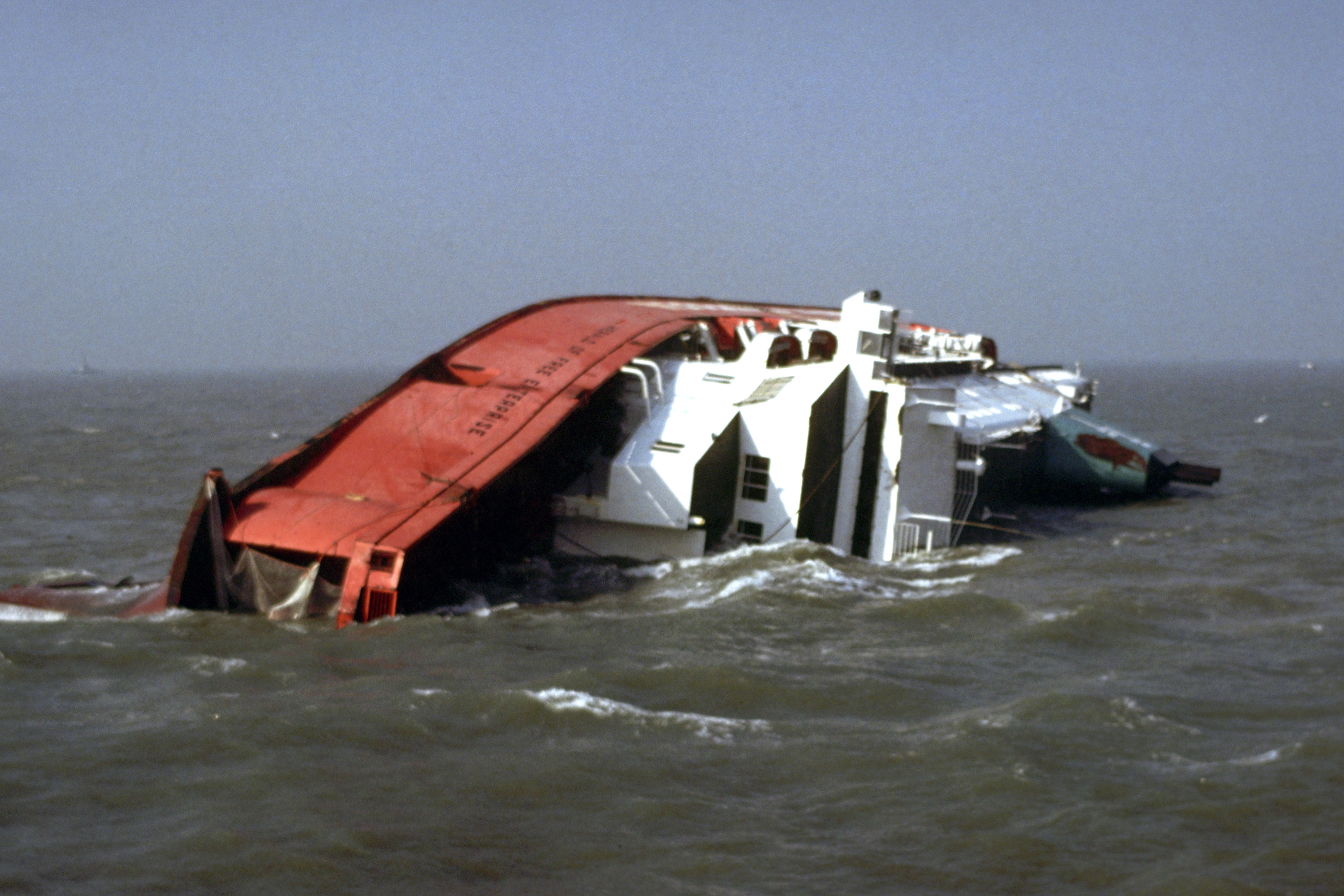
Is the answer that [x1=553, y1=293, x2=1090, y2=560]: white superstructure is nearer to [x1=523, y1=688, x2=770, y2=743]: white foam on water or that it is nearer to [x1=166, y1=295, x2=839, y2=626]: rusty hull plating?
[x1=166, y1=295, x2=839, y2=626]: rusty hull plating

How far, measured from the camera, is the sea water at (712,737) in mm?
8695

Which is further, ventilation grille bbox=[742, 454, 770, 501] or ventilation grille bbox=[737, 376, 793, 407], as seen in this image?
ventilation grille bbox=[737, 376, 793, 407]

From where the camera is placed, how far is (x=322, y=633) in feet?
46.9

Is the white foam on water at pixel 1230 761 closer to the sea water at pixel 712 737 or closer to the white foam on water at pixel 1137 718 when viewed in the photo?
the sea water at pixel 712 737

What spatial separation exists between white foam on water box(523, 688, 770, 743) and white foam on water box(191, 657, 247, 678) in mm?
3197

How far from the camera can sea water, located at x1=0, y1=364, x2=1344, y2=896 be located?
8695 mm

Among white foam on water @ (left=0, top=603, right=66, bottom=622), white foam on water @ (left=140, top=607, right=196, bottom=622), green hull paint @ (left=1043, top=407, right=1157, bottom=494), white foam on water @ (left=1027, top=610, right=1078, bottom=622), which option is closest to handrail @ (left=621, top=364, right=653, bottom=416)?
white foam on water @ (left=1027, top=610, right=1078, bottom=622)

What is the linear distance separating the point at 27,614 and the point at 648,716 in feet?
26.1

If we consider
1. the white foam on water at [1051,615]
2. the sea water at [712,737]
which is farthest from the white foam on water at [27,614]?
the white foam on water at [1051,615]

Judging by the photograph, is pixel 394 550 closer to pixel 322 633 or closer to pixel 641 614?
pixel 322 633

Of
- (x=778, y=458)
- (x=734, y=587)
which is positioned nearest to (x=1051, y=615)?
(x=734, y=587)

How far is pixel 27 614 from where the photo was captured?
48.4ft

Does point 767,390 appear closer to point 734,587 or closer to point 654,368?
point 654,368

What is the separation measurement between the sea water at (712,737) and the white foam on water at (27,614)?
0.26ft
